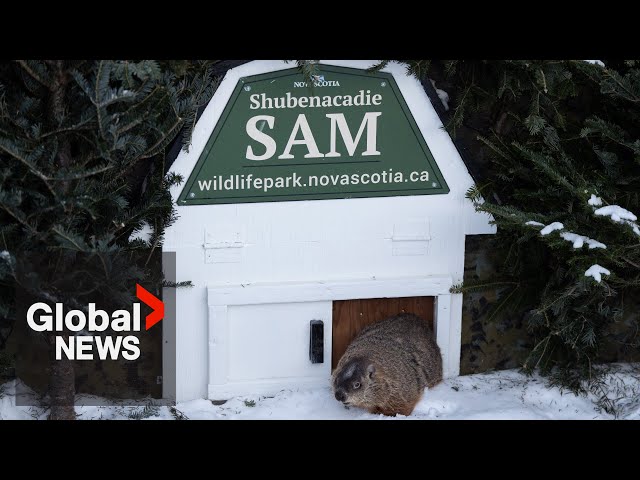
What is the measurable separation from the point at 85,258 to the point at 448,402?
3.01 meters

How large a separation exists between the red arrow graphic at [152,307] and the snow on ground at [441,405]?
0.64m

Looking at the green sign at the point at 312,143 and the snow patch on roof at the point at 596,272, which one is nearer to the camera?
the snow patch on roof at the point at 596,272

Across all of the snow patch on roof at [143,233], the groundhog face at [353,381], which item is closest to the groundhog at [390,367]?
the groundhog face at [353,381]

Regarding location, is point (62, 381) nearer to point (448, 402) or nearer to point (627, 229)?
point (448, 402)

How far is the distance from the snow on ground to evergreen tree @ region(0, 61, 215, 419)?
3.25ft

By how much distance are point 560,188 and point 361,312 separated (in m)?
1.84

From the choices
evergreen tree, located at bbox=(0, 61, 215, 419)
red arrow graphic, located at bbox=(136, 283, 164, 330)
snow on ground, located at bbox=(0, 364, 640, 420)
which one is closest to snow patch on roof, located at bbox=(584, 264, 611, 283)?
snow on ground, located at bbox=(0, 364, 640, 420)

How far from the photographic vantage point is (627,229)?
239 inches

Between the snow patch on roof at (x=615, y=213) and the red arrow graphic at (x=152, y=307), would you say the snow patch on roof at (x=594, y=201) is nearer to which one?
the snow patch on roof at (x=615, y=213)

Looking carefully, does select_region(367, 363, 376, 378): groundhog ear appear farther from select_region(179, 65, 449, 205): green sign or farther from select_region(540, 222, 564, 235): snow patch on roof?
select_region(540, 222, 564, 235): snow patch on roof

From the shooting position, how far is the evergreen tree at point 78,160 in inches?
217

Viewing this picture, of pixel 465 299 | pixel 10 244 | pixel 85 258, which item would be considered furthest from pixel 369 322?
pixel 10 244

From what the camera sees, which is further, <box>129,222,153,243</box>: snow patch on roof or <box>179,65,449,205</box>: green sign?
<box>179,65,449,205</box>: green sign

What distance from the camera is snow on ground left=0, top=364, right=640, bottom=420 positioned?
6.68 meters
